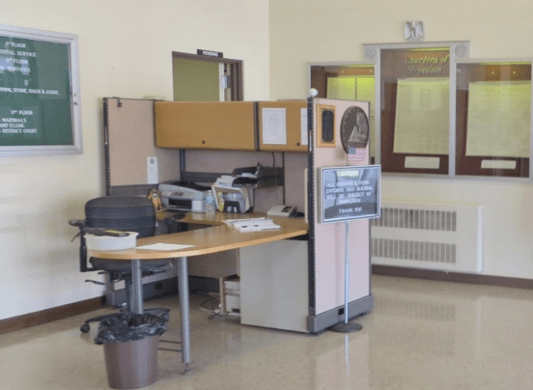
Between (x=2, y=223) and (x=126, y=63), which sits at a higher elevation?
(x=126, y=63)

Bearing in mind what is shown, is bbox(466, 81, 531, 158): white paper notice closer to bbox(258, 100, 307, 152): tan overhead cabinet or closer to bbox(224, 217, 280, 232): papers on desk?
bbox(258, 100, 307, 152): tan overhead cabinet

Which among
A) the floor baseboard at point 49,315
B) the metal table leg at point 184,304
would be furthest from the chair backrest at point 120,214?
the metal table leg at point 184,304

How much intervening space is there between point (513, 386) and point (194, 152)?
3259mm

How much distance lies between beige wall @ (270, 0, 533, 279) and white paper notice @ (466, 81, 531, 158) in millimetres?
265

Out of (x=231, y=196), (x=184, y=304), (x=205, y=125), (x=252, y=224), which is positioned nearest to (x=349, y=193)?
(x=252, y=224)

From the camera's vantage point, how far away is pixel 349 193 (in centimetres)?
515

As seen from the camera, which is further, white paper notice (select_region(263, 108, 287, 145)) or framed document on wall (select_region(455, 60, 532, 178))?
framed document on wall (select_region(455, 60, 532, 178))

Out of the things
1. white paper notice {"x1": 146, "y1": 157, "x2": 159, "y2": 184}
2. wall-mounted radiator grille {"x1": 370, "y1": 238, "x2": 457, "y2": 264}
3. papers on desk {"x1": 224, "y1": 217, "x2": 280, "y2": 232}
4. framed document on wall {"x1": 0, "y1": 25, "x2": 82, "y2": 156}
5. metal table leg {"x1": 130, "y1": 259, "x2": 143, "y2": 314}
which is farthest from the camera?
wall-mounted radiator grille {"x1": 370, "y1": 238, "x2": 457, "y2": 264}

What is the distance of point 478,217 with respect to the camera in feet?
21.4

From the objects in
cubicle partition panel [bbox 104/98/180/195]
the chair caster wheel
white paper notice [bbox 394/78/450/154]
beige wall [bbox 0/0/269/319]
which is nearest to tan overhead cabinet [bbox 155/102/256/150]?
cubicle partition panel [bbox 104/98/180/195]

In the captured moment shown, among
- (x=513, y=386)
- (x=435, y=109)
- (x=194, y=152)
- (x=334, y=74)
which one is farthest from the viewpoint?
(x=334, y=74)

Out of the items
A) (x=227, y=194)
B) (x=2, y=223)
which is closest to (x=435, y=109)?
(x=227, y=194)

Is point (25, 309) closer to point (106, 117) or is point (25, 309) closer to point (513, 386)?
point (106, 117)

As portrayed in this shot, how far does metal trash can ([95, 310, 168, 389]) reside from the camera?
158 inches
